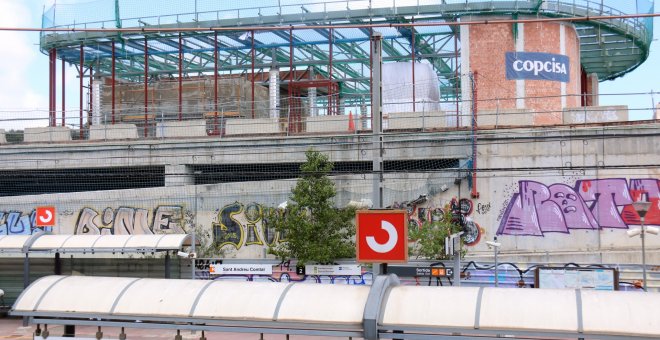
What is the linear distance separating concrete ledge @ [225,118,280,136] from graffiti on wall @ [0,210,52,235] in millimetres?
9454

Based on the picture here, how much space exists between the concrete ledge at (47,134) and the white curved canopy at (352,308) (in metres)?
23.3

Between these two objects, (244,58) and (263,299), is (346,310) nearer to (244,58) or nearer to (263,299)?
(263,299)

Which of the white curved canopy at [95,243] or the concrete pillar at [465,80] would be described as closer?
the white curved canopy at [95,243]

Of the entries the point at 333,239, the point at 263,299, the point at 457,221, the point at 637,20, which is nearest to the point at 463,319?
the point at 263,299

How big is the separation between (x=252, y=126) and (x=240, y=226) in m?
5.03

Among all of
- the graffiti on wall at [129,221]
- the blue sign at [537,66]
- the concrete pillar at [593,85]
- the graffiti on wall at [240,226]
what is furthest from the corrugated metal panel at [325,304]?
the concrete pillar at [593,85]

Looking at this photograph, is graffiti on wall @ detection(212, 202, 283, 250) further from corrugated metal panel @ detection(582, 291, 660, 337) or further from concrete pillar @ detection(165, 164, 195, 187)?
corrugated metal panel @ detection(582, 291, 660, 337)

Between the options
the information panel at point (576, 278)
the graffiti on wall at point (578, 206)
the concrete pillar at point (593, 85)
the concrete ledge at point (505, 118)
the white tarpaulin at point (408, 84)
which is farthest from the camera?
the concrete pillar at point (593, 85)

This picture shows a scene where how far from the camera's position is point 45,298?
1438cm

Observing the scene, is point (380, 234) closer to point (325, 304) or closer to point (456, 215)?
point (325, 304)

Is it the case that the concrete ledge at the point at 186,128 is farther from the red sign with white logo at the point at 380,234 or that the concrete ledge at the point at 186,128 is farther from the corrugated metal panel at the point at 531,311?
the corrugated metal panel at the point at 531,311

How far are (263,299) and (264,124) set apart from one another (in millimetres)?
20663

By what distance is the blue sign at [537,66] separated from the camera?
112 feet

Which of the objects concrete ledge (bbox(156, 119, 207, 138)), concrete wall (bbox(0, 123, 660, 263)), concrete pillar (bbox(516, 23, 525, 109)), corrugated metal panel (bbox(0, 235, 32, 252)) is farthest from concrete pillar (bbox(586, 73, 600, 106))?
corrugated metal panel (bbox(0, 235, 32, 252))
